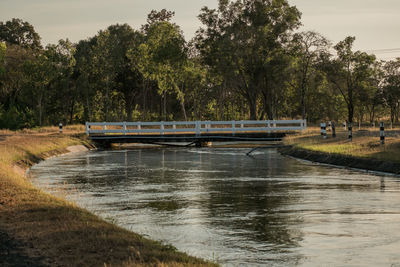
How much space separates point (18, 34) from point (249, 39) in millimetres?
56457

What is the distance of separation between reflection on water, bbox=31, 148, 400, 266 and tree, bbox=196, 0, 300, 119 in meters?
43.0

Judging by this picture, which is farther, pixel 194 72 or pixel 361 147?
pixel 194 72

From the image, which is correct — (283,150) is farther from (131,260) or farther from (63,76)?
(63,76)

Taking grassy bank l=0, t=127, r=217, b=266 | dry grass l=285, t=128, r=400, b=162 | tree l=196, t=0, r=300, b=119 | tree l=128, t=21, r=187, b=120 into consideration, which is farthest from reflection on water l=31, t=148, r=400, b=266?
tree l=128, t=21, r=187, b=120

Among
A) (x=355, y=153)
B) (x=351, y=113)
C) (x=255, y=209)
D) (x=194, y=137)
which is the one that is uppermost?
(x=351, y=113)

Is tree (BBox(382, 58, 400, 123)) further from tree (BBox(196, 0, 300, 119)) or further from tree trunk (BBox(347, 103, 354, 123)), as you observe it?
tree (BBox(196, 0, 300, 119))

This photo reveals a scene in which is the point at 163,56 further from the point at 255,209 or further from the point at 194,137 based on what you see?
the point at 255,209

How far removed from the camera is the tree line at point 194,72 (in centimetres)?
7200

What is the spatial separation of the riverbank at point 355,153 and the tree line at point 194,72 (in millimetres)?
33044

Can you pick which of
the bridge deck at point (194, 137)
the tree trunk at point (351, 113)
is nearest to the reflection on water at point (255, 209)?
the bridge deck at point (194, 137)

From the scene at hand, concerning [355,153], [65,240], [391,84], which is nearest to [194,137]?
[355,153]

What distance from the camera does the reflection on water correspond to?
1073 cm

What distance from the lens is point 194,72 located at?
89.2 meters

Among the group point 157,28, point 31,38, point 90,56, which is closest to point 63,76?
point 90,56
